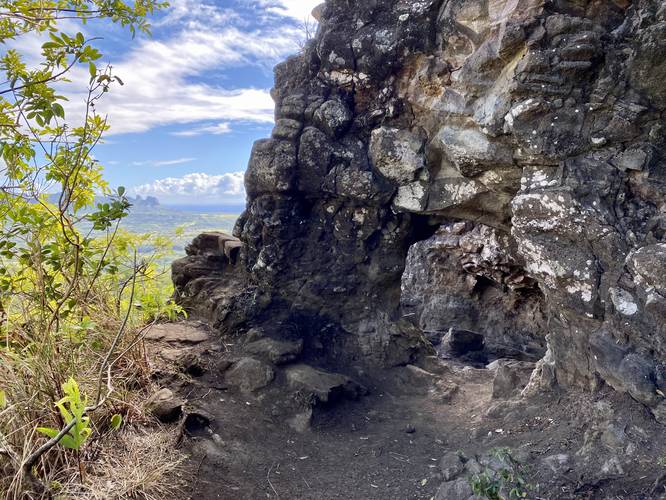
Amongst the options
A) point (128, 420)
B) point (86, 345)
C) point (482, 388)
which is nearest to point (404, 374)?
point (482, 388)

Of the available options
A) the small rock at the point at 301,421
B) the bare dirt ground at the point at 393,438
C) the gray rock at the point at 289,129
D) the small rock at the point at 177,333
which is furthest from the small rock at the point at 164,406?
the gray rock at the point at 289,129

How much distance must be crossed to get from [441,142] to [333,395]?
404 cm

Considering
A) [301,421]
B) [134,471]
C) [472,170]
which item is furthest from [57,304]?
[472,170]

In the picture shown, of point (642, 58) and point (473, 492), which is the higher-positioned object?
point (642, 58)

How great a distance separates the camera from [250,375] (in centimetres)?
734

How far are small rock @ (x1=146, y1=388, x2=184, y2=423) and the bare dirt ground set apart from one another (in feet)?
0.48

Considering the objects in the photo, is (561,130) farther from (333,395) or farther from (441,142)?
(333,395)

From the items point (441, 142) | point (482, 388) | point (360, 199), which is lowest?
point (482, 388)

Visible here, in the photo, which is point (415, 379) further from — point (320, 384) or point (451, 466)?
point (451, 466)

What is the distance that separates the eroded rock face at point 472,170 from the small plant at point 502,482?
1.52 m

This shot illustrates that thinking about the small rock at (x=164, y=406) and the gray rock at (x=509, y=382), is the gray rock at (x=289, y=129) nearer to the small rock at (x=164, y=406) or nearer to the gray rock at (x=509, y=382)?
the small rock at (x=164, y=406)

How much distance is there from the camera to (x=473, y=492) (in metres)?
4.88

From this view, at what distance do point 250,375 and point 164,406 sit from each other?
1653 mm

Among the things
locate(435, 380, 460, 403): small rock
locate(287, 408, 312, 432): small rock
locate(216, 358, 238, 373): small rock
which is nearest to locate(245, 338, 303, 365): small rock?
locate(216, 358, 238, 373): small rock
